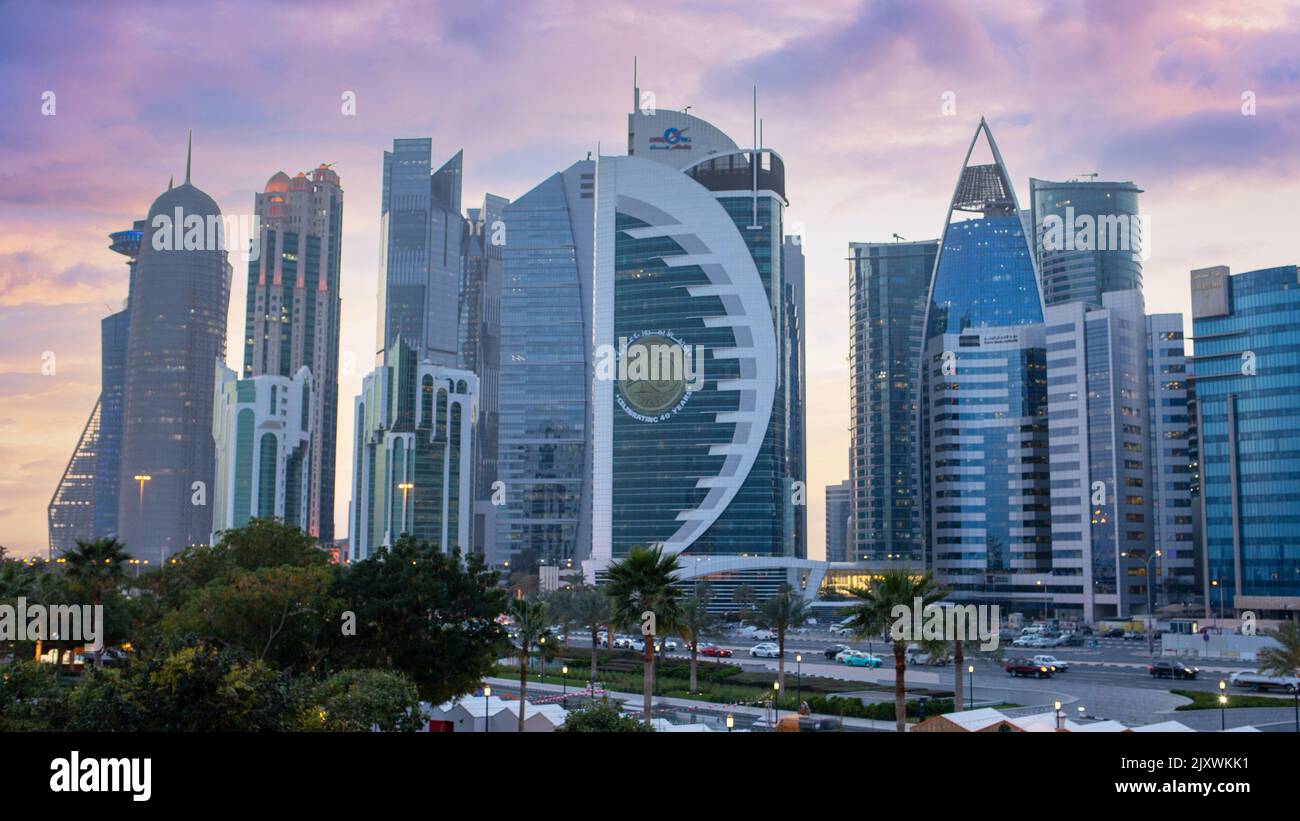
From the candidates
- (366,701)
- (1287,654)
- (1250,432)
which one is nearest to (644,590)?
(366,701)

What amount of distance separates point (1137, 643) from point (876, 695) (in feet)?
242

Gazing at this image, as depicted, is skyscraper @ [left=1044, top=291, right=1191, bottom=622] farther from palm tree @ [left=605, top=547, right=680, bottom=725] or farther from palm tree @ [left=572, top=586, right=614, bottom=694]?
palm tree @ [left=605, top=547, right=680, bottom=725]

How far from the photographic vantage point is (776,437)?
198m

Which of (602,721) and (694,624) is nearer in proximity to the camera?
(602,721)

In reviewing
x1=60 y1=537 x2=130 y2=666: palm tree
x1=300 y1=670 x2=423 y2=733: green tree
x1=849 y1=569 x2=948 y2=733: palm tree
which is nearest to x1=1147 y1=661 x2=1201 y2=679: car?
x1=849 y1=569 x2=948 y2=733: palm tree

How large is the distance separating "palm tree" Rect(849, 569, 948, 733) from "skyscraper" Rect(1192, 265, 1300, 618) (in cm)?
12733

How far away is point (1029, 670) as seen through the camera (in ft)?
263

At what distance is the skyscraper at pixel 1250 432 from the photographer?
150m

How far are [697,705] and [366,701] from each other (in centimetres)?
3514

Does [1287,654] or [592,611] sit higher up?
[1287,654]

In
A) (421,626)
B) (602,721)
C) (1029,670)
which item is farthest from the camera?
(1029,670)

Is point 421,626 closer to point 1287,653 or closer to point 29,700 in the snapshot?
point 29,700
